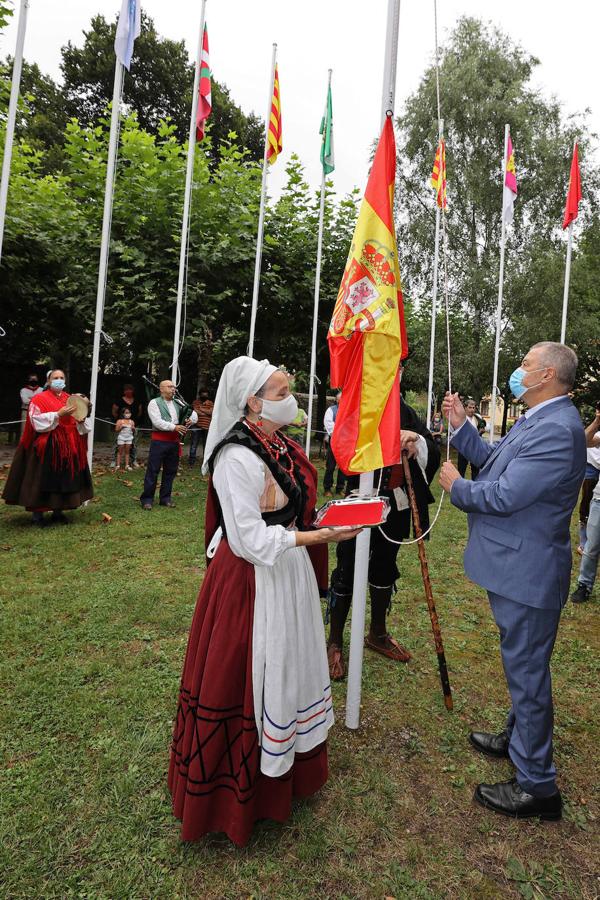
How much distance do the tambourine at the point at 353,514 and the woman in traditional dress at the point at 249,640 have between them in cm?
5

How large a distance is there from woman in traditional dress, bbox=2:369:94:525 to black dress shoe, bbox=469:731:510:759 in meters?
6.08

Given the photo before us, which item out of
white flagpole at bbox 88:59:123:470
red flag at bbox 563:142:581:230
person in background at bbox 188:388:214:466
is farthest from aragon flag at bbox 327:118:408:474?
red flag at bbox 563:142:581:230

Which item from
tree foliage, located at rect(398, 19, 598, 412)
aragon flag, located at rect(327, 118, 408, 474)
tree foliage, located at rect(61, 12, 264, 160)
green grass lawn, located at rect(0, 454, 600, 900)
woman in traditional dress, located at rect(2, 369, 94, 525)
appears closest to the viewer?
green grass lawn, located at rect(0, 454, 600, 900)

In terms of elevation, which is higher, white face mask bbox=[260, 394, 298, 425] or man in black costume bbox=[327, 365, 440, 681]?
white face mask bbox=[260, 394, 298, 425]

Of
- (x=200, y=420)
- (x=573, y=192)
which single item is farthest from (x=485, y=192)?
(x=200, y=420)

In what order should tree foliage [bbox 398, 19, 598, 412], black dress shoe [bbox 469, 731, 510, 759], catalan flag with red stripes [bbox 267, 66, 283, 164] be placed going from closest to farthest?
black dress shoe [bbox 469, 731, 510, 759] → catalan flag with red stripes [bbox 267, 66, 283, 164] → tree foliage [bbox 398, 19, 598, 412]

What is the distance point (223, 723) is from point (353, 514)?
3.50ft

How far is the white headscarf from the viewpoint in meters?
2.33

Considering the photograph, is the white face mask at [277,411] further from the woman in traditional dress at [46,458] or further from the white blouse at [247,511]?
the woman in traditional dress at [46,458]

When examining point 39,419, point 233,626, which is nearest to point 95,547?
point 39,419

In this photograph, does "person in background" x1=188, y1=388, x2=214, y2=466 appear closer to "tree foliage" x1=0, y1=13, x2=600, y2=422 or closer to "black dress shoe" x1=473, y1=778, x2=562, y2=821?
"tree foliage" x1=0, y1=13, x2=600, y2=422

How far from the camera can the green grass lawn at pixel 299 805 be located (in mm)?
2242

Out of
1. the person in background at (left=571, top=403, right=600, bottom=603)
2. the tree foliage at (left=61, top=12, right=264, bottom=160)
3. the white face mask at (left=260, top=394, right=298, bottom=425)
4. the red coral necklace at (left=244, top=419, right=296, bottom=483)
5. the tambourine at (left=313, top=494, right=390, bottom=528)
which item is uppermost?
the tree foliage at (left=61, top=12, right=264, bottom=160)

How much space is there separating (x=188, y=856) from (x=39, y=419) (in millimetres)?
5947
